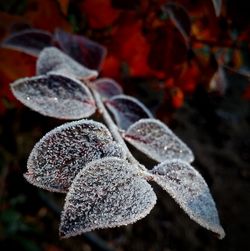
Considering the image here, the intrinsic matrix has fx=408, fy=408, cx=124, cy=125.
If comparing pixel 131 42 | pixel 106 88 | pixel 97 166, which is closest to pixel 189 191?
pixel 97 166

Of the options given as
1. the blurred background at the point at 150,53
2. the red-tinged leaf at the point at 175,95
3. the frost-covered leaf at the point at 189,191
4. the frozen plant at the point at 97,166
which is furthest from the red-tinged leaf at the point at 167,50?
the frost-covered leaf at the point at 189,191

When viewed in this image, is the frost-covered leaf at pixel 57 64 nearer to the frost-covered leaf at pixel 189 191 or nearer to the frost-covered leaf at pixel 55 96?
the frost-covered leaf at pixel 55 96

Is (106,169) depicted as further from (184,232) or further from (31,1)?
(184,232)

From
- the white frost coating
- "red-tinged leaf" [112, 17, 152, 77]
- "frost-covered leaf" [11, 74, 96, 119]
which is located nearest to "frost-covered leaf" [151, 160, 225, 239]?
"frost-covered leaf" [11, 74, 96, 119]

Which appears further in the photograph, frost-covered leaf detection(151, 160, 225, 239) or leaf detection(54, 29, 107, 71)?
leaf detection(54, 29, 107, 71)

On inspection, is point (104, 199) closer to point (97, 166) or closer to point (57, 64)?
point (97, 166)

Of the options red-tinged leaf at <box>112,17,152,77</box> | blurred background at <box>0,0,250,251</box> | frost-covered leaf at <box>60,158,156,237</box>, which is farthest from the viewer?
red-tinged leaf at <box>112,17,152,77</box>

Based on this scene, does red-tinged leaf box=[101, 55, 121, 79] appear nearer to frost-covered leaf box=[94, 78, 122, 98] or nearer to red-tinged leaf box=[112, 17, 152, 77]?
red-tinged leaf box=[112, 17, 152, 77]
